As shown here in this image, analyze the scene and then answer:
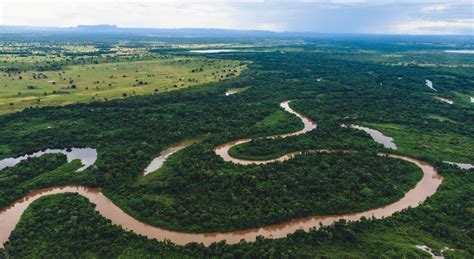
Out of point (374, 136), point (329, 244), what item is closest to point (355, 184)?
point (329, 244)

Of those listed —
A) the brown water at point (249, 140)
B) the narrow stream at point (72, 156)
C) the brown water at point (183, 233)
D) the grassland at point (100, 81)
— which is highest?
the grassland at point (100, 81)

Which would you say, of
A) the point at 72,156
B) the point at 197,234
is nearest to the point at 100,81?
the point at 72,156

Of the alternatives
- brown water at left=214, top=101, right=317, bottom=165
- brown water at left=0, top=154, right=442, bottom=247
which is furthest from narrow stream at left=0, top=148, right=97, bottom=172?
brown water at left=214, top=101, right=317, bottom=165

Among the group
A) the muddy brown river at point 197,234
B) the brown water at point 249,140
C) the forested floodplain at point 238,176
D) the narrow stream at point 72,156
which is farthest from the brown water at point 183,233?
the brown water at point 249,140

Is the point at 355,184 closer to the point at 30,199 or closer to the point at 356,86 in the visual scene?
the point at 30,199

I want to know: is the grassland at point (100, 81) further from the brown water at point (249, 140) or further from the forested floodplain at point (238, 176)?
the brown water at point (249, 140)

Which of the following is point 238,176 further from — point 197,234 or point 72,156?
point 72,156

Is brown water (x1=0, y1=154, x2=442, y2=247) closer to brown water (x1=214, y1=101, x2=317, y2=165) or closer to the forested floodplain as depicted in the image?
the forested floodplain
